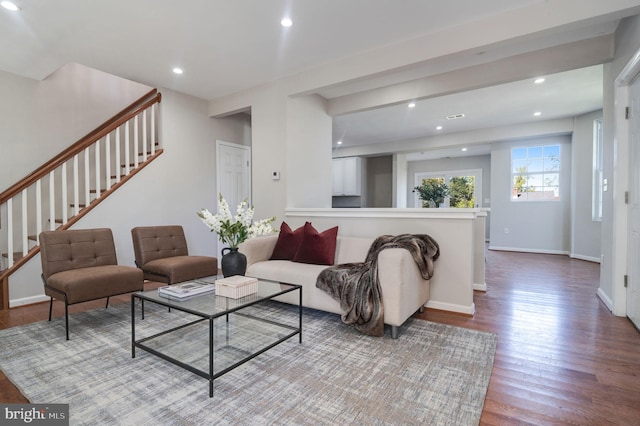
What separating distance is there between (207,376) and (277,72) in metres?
3.46

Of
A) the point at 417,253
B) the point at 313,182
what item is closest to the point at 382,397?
the point at 417,253

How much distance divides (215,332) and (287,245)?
3.94 feet

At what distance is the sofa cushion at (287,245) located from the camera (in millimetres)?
3371

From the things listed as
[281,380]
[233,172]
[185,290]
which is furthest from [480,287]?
[233,172]

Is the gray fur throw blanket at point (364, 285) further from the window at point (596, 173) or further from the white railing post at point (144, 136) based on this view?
the window at point (596, 173)

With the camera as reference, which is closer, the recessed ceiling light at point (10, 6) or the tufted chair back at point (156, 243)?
the recessed ceiling light at point (10, 6)

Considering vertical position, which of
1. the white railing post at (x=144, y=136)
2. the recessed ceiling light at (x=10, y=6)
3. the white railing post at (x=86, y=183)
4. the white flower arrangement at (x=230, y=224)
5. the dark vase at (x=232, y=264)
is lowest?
the dark vase at (x=232, y=264)

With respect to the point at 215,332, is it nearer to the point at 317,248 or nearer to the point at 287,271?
the point at 287,271

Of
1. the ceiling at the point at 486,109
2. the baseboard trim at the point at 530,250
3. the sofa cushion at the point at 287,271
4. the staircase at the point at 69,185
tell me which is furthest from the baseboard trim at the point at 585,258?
the staircase at the point at 69,185

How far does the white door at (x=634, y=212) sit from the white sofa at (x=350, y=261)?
65.3 inches

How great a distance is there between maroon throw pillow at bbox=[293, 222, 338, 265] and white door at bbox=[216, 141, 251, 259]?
2405 mm

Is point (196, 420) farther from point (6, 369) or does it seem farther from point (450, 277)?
point (450, 277)

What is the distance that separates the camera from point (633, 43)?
2596mm

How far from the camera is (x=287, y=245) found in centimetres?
341
